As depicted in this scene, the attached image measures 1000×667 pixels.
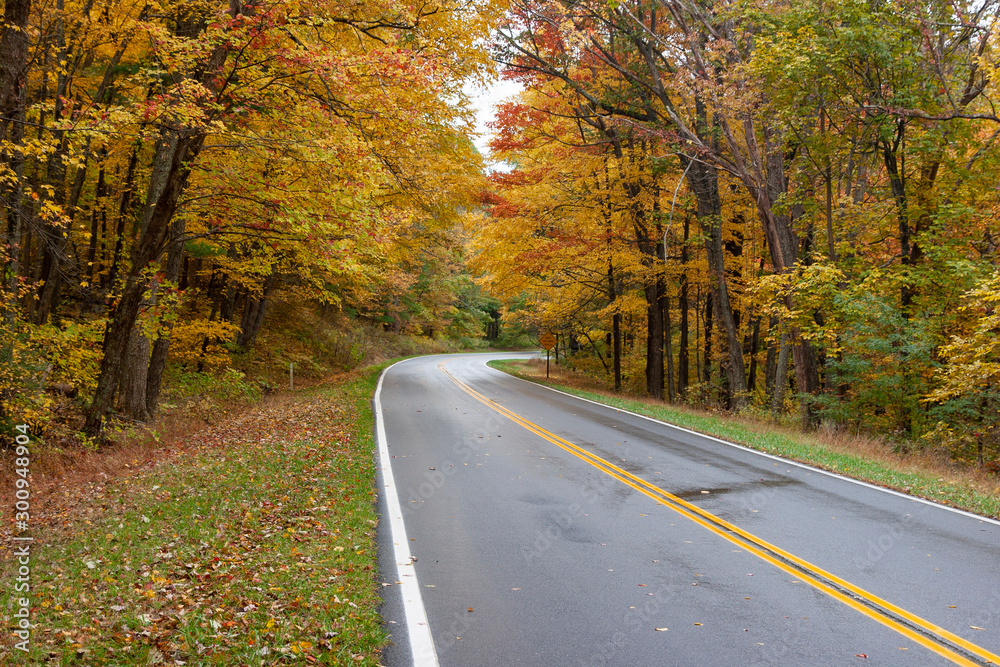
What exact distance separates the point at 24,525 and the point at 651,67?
713 inches

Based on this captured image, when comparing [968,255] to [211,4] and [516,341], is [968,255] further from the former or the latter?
[516,341]

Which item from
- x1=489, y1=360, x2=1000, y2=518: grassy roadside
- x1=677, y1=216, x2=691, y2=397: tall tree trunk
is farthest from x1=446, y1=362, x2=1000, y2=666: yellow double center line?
x1=677, y1=216, x2=691, y2=397: tall tree trunk

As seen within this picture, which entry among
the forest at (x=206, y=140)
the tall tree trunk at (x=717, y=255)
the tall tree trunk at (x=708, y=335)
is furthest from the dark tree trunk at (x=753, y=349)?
the forest at (x=206, y=140)

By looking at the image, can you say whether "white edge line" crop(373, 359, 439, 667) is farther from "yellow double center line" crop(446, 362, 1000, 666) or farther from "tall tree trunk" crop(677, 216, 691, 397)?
"tall tree trunk" crop(677, 216, 691, 397)

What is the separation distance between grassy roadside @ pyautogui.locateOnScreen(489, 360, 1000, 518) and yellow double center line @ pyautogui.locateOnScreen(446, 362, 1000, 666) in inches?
145

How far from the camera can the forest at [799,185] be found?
13445 mm

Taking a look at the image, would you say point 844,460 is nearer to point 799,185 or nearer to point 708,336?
point 799,185

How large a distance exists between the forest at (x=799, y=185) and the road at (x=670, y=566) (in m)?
6.23

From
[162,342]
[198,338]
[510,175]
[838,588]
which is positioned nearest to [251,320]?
[198,338]

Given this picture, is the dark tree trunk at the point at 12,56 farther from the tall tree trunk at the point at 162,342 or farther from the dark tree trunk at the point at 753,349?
the dark tree trunk at the point at 753,349

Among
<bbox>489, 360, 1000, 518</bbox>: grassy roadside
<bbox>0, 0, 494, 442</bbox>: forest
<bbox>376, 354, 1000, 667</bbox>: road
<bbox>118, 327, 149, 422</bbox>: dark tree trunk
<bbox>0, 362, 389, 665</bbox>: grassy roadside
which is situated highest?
<bbox>0, 0, 494, 442</bbox>: forest

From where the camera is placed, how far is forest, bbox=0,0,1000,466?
9398 millimetres

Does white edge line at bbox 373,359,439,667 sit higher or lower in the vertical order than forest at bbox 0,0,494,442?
lower

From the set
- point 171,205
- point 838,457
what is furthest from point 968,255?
point 171,205
